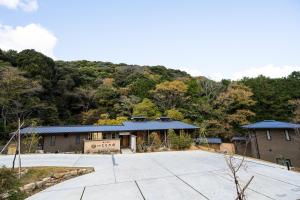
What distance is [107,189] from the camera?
18.8ft

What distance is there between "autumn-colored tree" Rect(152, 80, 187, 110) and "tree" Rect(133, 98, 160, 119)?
240 centimetres

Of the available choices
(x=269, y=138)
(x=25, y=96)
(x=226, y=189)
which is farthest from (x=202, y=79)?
(x=226, y=189)

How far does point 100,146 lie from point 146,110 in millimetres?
13056

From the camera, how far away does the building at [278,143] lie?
579 inches

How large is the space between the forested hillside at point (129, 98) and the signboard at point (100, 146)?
1024 cm

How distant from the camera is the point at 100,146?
591 inches

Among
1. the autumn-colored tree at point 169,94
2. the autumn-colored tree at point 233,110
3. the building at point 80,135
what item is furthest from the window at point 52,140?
the autumn-colored tree at point 233,110

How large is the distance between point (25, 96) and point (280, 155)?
29.4m

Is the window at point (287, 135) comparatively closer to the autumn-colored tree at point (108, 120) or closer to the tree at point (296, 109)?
the tree at point (296, 109)

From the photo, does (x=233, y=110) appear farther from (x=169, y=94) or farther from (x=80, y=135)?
(x=80, y=135)

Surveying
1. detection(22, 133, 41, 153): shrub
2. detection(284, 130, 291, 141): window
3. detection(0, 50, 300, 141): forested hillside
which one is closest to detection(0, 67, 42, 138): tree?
detection(0, 50, 300, 141): forested hillside

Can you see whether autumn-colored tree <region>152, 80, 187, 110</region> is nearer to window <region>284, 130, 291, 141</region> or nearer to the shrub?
window <region>284, 130, 291, 141</region>

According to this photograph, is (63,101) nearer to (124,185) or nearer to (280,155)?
(124,185)

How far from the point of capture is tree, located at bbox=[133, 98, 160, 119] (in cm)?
2698
